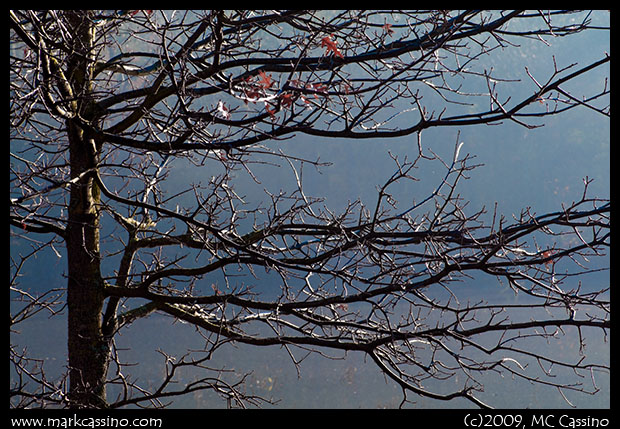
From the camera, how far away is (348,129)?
2.53 metres

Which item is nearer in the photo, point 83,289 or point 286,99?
point 286,99

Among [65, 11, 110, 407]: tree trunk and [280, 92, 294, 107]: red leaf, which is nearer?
[280, 92, 294, 107]: red leaf

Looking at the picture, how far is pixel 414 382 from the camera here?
3.28 metres

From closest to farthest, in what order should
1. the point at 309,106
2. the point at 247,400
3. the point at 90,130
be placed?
the point at 309,106
the point at 90,130
the point at 247,400

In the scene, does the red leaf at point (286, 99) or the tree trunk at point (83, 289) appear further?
the tree trunk at point (83, 289)

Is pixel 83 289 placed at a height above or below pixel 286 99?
below
